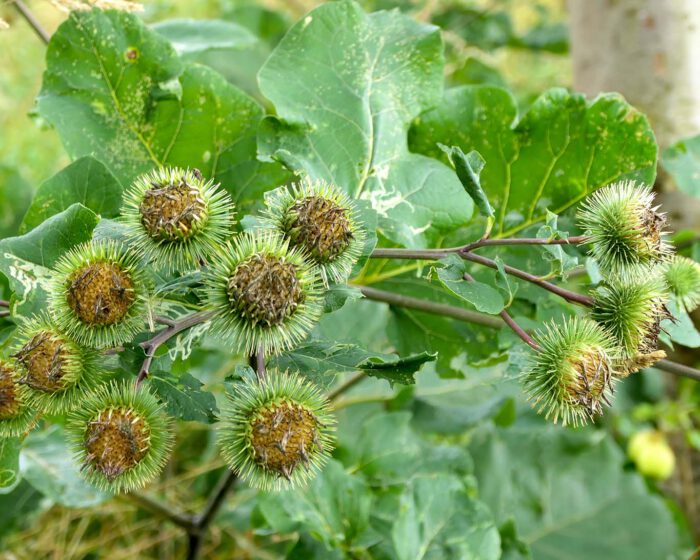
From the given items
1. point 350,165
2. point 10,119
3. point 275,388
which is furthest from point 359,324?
point 10,119

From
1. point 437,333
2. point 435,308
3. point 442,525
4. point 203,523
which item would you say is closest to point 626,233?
point 435,308

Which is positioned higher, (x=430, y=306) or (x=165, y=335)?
(x=430, y=306)

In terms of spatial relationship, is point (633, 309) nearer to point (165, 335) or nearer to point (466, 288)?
point (466, 288)

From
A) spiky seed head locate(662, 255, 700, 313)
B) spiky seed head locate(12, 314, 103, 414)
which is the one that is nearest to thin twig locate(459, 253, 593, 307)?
spiky seed head locate(662, 255, 700, 313)

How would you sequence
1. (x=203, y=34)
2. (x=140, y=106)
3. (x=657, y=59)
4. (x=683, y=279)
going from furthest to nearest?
(x=657, y=59), (x=203, y=34), (x=140, y=106), (x=683, y=279)

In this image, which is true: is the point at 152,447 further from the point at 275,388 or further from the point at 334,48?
the point at 334,48

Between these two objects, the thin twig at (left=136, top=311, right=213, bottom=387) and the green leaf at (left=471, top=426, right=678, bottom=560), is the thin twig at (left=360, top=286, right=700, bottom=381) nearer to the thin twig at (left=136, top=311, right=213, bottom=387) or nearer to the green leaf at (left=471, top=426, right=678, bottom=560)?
the thin twig at (left=136, top=311, right=213, bottom=387)
